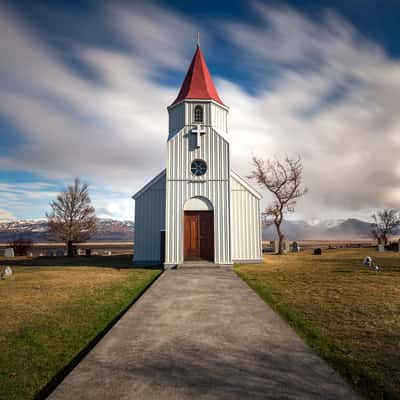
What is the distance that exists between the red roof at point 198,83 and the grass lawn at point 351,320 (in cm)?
1157

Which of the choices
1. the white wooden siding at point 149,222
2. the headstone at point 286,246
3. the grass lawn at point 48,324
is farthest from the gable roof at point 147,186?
the headstone at point 286,246

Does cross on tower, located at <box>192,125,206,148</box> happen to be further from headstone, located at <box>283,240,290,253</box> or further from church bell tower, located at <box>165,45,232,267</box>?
headstone, located at <box>283,240,290,253</box>

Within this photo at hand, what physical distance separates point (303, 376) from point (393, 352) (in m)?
2.12

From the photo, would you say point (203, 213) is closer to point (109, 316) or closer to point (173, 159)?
point (173, 159)

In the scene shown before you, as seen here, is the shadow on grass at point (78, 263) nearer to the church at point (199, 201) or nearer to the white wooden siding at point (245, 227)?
the church at point (199, 201)

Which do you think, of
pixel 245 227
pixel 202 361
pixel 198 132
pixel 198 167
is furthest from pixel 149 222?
pixel 202 361

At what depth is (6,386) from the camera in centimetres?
375

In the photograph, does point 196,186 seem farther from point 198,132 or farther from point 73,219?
point 73,219

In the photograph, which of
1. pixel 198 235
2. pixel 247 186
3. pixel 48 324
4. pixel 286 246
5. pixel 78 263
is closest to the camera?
pixel 48 324

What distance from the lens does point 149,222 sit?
61.5ft

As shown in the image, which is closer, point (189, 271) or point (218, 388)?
point (218, 388)

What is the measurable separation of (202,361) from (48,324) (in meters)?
4.13

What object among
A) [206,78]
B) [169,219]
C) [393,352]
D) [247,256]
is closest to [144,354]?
[393,352]

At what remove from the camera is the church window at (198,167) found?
52.5 feet
